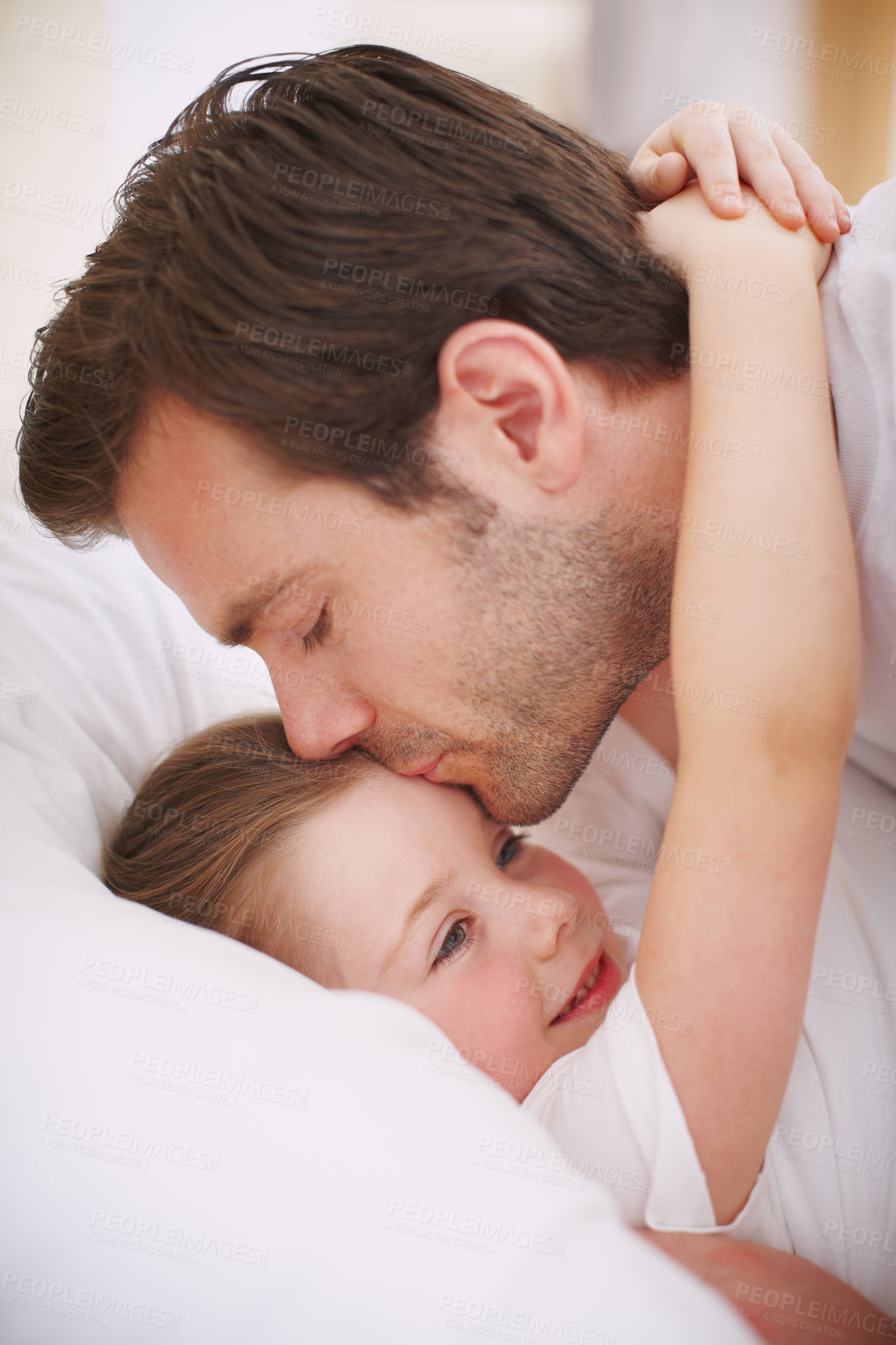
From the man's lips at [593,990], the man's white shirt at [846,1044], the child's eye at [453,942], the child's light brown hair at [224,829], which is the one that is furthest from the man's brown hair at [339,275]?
the man's lips at [593,990]

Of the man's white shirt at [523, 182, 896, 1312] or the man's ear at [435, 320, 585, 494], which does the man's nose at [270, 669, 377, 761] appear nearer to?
the man's ear at [435, 320, 585, 494]

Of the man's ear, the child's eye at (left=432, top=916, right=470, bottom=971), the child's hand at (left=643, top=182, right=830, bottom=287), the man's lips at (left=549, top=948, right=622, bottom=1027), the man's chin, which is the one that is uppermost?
the child's hand at (left=643, top=182, right=830, bottom=287)

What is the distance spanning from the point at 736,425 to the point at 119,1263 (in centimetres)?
89

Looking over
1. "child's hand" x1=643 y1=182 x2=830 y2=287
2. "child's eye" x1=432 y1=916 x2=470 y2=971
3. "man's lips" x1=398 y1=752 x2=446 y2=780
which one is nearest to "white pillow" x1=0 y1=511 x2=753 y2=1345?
"child's eye" x1=432 y1=916 x2=470 y2=971

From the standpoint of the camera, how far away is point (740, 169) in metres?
1.12

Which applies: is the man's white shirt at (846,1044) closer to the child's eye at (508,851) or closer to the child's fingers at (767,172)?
the child's fingers at (767,172)

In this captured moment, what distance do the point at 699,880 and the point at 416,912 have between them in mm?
337

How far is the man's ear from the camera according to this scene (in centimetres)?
99

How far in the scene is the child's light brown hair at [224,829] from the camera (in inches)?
43.8

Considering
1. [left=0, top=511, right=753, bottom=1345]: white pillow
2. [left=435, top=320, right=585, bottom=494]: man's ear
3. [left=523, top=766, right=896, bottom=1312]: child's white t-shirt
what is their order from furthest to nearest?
[left=435, top=320, right=585, bottom=494]: man's ear < [left=523, top=766, right=896, bottom=1312]: child's white t-shirt < [left=0, top=511, right=753, bottom=1345]: white pillow

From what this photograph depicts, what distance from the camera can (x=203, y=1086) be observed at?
73 cm

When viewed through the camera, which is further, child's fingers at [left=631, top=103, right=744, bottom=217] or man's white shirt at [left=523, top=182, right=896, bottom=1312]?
child's fingers at [left=631, top=103, right=744, bottom=217]

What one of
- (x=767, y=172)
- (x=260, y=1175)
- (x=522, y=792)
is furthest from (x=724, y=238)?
(x=260, y=1175)

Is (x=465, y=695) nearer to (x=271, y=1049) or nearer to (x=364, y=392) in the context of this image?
(x=364, y=392)
